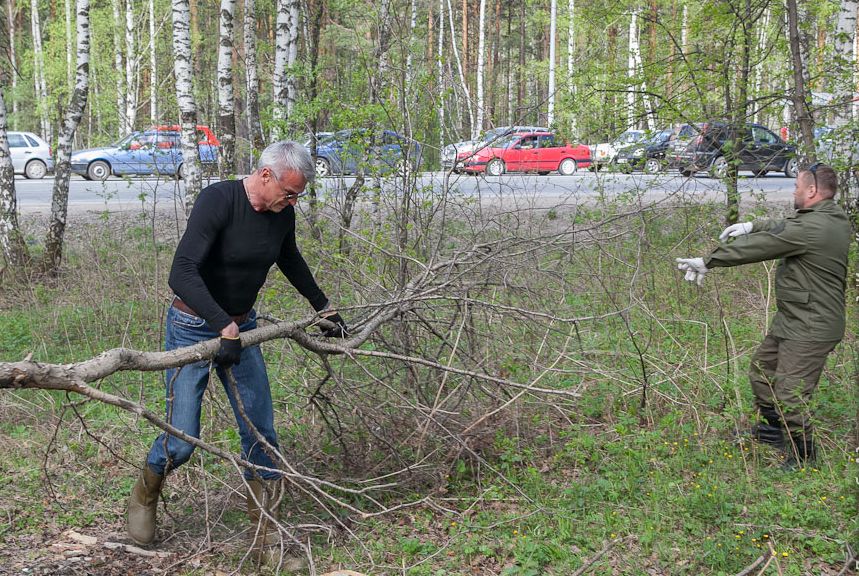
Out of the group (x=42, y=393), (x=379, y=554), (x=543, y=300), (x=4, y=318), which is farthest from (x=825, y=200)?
(x=4, y=318)

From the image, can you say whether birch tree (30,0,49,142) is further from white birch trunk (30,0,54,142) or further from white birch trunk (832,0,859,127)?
white birch trunk (832,0,859,127)

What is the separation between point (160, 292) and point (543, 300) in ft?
15.2

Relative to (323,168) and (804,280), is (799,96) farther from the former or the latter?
(323,168)

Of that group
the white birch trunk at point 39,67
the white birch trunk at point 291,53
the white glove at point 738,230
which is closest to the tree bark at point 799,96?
the white glove at point 738,230

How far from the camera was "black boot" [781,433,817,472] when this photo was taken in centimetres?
484

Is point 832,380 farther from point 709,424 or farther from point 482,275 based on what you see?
point 482,275

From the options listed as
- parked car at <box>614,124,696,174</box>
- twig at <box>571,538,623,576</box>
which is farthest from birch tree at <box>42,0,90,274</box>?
Answer: twig at <box>571,538,623,576</box>

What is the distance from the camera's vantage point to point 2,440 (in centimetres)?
540

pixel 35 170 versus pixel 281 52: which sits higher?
pixel 281 52

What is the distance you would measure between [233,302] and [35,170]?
20.9m

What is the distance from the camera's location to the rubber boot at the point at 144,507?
156 inches

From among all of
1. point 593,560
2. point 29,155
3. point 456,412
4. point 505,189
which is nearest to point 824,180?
point 456,412

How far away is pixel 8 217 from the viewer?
977 centimetres

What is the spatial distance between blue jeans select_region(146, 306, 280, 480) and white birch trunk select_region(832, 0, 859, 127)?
677 cm
